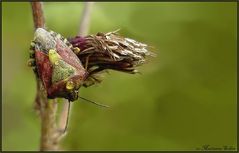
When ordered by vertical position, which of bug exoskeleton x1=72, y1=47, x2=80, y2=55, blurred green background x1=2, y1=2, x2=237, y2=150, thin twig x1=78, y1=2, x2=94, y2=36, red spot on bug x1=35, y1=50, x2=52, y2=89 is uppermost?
thin twig x1=78, y1=2, x2=94, y2=36

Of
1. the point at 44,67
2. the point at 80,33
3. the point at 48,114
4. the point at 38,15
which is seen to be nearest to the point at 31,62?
the point at 44,67

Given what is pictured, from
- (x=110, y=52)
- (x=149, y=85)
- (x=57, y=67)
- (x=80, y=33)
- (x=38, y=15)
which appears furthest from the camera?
(x=149, y=85)

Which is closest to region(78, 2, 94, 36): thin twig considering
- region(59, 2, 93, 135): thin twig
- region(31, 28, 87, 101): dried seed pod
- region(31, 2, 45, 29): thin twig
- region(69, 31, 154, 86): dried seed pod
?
region(59, 2, 93, 135): thin twig

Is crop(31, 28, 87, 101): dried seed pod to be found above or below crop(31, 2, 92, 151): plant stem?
above

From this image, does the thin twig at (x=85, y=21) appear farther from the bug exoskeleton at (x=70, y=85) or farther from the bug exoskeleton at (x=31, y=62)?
the bug exoskeleton at (x=70, y=85)

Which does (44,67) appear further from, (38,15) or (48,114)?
(48,114)

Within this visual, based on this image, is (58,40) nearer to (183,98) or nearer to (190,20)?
(183,98)

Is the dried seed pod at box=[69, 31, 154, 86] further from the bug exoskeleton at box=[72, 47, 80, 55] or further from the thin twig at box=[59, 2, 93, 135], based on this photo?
the thin twig at box=[59, 2, 93, 135]
